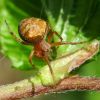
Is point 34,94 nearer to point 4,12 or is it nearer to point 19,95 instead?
point 19,95

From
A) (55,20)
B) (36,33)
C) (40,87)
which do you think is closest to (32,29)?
(36,33)

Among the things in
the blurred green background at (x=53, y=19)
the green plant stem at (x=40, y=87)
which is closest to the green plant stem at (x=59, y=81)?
the green plant stem at (x=40, y=87)

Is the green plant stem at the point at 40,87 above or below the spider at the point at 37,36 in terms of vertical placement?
below

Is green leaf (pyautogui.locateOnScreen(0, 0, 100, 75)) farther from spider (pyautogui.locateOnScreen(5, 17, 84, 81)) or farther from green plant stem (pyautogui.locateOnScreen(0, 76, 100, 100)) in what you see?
green plant stem (pyautogui.locateOnScreen(0, 76, 100, 100))

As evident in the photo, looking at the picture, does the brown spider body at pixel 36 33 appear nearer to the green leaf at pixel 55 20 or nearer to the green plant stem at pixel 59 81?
the green leaf at pixel 55 20

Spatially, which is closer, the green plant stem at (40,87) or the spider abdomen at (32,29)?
the green plant stem at (40,87)

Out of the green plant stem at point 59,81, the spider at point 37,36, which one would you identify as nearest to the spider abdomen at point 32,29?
the spider at point 37,36

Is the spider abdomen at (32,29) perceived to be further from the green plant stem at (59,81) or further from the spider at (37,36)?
the green plant stem at (59,81)

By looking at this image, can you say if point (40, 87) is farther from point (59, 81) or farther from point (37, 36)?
point (37, 36)

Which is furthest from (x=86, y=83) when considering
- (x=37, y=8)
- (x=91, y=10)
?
(x=37, y=8)
